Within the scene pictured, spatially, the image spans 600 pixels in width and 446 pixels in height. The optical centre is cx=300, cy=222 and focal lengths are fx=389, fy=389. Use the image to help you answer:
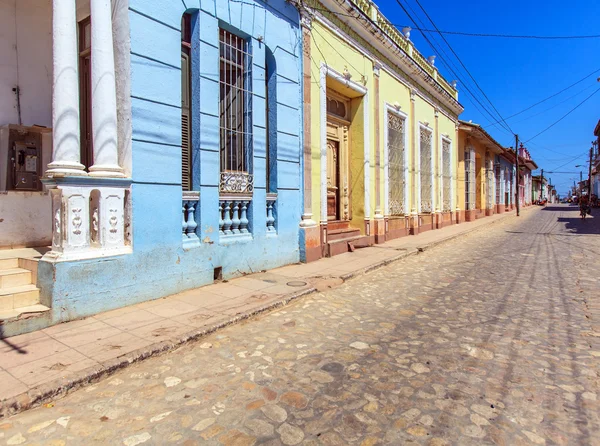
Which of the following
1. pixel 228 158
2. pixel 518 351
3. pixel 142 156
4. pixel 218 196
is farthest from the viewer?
pixel 228 158

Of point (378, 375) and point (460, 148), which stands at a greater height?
point (460, 148)

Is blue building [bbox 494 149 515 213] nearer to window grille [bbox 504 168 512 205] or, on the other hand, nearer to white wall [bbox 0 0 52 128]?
window grille [bbox 504 168 512 205]

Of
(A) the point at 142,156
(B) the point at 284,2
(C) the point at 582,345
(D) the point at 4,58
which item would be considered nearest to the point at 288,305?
(A) the point at 142,156

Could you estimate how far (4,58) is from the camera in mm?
5402

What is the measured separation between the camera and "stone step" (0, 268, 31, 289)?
418cm

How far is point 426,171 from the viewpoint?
49.6 feet

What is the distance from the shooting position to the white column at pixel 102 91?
4.50 metres

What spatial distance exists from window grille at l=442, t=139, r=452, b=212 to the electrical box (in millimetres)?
15471

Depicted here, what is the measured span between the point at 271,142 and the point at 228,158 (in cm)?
113

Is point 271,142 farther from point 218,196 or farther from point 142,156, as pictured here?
point 142,156

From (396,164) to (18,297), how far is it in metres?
10.7

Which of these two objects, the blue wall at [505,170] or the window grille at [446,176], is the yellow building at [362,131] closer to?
the window grille at [446,176]

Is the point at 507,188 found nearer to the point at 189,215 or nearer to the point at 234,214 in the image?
the point at 234,214

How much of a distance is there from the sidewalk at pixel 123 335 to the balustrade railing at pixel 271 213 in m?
0.94
